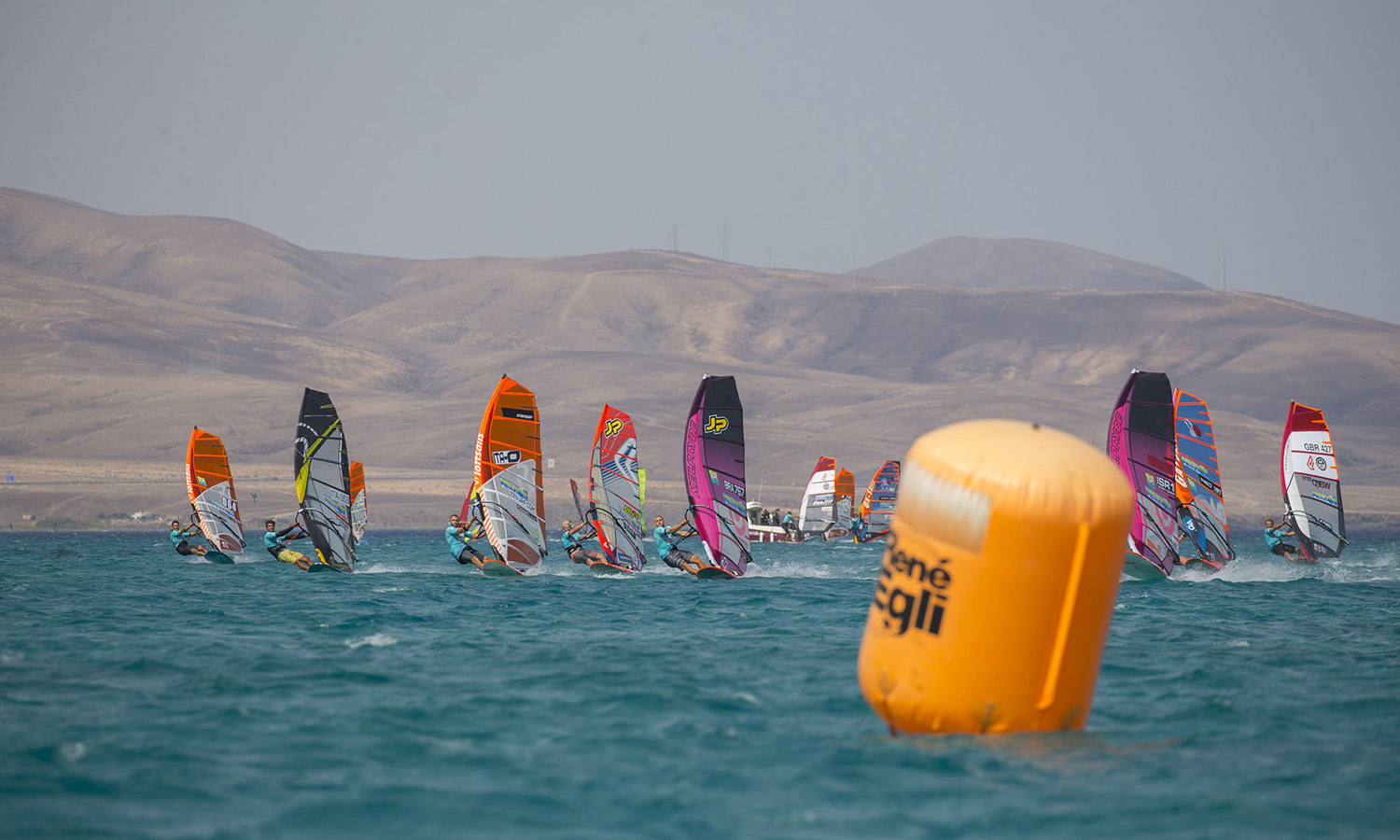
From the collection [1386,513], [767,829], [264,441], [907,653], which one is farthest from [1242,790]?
[264,441]

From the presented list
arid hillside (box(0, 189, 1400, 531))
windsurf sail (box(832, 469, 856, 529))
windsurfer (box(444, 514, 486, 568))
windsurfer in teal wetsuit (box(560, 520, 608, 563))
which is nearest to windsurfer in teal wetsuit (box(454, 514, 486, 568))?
windsurfer (box(444, 514, 486, 568))

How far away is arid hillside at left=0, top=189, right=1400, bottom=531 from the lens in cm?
9944

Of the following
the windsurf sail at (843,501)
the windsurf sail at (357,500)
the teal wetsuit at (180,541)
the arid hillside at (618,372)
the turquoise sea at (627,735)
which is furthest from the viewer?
the arid hillside at (618,372)

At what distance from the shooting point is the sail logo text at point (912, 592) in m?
9.27

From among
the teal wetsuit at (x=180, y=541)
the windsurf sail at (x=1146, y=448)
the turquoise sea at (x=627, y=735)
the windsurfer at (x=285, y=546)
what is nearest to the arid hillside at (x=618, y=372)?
the teal wetsuit at (x=180, y=541)

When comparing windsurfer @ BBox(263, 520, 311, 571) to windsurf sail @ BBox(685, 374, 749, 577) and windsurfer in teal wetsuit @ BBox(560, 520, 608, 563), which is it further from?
windsurf sail @ BBox(685, 374, 749, 577)

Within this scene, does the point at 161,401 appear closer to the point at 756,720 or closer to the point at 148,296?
the point at 148,296

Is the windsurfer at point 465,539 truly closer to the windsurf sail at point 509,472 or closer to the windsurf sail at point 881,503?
the windsurf sail at point 509,472

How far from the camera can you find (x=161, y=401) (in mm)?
113938

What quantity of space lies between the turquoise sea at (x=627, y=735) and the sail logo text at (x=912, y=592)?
99cm

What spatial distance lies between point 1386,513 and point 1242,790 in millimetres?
90926

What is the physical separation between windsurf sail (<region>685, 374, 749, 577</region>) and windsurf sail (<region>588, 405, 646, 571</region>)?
2527 mm

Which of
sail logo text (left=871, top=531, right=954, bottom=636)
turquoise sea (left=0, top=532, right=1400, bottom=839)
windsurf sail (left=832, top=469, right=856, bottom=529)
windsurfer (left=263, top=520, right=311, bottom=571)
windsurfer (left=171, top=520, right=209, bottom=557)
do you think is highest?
sail logo text (left=871, top=531, right=954, bottom=636)

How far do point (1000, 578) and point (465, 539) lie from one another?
77.8ft
